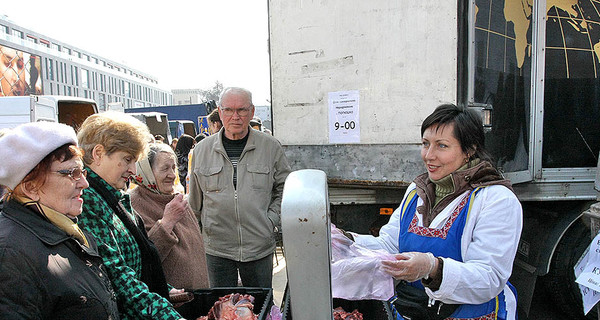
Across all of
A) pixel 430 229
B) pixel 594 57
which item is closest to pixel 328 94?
pixel 430 229

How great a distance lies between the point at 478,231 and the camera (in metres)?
1.51

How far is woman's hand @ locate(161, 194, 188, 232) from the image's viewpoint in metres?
2.18

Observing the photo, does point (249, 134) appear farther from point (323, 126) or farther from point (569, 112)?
point (569, 112)

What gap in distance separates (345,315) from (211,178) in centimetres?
147

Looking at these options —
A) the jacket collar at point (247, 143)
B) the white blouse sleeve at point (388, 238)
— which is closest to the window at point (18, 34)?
the jacket collar at point (247, 143)

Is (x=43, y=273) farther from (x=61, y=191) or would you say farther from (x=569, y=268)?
(x=569, y=268)

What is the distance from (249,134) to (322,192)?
2.13 m

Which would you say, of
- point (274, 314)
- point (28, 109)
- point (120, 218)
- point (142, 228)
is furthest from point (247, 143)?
point (28, 109)

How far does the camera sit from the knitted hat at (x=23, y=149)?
1227mm

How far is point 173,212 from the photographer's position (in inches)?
87.7

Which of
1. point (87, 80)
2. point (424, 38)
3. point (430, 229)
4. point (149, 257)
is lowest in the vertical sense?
point (149, 257)

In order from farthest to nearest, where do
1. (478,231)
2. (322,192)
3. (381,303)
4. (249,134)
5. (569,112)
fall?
(569,112), (249,134), (381,303), (478,231), (322,192)

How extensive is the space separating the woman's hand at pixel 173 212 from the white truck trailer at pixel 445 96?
117 centimetres

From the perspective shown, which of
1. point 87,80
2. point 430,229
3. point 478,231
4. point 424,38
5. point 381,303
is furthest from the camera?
point 87,80
